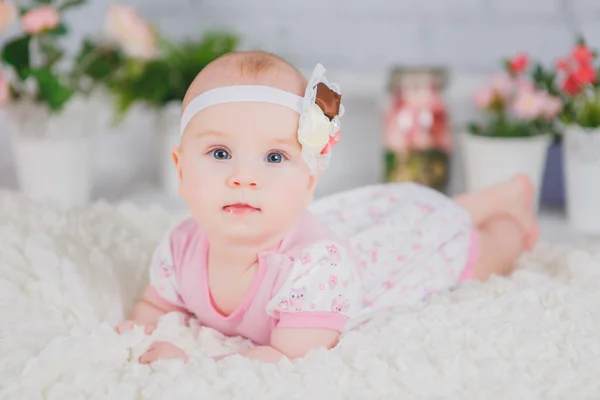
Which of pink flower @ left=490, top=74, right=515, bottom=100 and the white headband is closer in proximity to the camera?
the white headband

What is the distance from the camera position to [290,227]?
3.72 ft

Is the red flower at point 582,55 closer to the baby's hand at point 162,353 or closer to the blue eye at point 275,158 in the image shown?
the blue eye at point 275,158

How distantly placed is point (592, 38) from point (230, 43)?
37.6 inches

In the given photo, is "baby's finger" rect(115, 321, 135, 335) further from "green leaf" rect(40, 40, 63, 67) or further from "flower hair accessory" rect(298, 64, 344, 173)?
"green leaf" rect(40, 40, 63, 67)

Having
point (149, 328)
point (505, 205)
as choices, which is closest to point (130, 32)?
point (505, 205)

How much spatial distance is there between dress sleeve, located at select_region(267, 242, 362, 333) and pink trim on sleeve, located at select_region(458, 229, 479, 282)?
33cm

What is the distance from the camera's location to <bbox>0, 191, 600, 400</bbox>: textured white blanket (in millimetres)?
962

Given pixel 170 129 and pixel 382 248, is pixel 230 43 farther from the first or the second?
pixel 382 248

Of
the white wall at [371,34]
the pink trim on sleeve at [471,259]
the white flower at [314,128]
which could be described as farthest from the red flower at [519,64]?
the white flower at [314,128]

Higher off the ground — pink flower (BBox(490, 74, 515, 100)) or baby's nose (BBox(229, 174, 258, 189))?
pink flower (BBox(490, 74, 515, 100))

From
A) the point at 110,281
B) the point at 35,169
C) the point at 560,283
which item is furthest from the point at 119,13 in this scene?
the point at 560,283

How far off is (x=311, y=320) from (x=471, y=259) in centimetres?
43

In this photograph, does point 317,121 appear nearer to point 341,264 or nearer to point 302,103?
point 302,103

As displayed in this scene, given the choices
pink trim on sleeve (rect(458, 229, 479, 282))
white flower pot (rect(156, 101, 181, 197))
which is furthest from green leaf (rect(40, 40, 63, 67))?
pink trim on sleeve (rect(458, 229, 479, 282))
